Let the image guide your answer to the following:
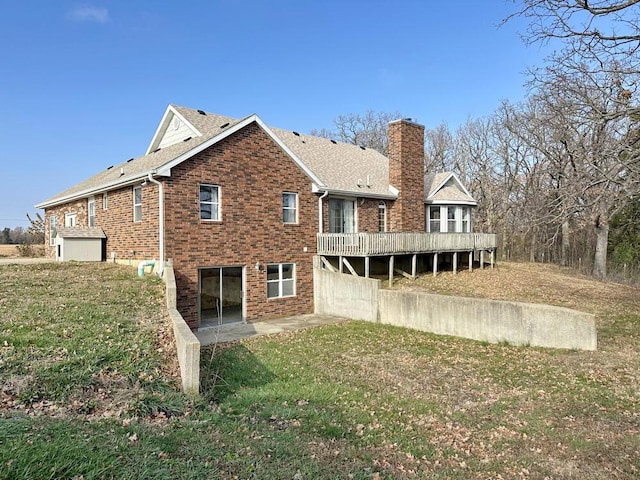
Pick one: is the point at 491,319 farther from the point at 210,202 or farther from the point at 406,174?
the point at 406,174

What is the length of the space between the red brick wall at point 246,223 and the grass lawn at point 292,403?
208cm

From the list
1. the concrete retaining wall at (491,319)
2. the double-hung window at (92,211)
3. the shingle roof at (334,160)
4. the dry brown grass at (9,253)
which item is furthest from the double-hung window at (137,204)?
the dry brown grass at (9,253)

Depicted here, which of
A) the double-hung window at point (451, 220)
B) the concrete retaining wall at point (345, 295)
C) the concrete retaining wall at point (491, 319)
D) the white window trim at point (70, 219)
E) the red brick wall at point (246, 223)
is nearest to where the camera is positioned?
the concrete retaining wall at point (491, 319)

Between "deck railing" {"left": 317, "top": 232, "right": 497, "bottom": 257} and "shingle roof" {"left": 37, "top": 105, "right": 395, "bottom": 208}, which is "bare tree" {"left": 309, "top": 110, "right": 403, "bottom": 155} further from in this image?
"deck railing" {"left": 317, "top": 232, "right": 497, "bottom": 257}

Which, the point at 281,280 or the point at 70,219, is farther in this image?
the point at 70,219

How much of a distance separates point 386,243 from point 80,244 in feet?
39.1

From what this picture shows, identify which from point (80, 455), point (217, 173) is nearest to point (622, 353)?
point (80, 455)

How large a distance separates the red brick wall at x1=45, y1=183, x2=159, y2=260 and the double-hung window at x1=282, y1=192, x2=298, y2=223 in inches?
190

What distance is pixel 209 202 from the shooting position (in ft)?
A: 45.5

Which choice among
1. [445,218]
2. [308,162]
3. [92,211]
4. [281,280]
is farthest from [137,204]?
[445,218]

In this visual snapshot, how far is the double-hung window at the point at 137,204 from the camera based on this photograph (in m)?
14.2

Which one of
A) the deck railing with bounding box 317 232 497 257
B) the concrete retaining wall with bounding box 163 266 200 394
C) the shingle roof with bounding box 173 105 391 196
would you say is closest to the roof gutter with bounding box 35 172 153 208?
the shingle roof with bounding box 173 105 391 196

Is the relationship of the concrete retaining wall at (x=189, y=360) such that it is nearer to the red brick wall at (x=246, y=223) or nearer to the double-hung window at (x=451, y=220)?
the red brick wall at (x=246, y=223)

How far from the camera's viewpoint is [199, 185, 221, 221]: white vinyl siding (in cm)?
1375
